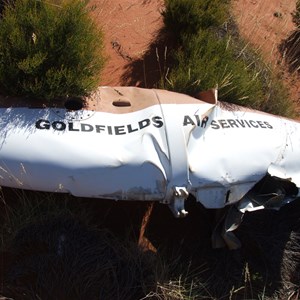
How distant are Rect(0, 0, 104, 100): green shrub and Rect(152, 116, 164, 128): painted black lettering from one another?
0.57 meters

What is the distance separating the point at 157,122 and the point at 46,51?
1022 mm

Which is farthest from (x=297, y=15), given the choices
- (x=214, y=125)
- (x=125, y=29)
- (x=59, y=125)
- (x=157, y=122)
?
(x=59, y=125)

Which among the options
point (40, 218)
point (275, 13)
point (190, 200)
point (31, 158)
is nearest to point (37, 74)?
point (31, 158)

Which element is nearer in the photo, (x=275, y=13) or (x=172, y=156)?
(x=172, y=156)

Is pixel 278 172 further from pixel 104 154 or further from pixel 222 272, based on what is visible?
pixel 104 154

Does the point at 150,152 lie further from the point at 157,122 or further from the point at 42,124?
the point at 42,124

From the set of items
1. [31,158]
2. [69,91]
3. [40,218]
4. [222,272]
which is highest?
[69,91]

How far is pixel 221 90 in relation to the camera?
4910 millimetres

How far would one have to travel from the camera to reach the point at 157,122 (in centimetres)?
398

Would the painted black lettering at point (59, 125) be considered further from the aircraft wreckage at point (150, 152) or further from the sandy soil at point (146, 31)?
the sandy soil at point (146, 31)

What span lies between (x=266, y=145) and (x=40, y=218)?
1841mm

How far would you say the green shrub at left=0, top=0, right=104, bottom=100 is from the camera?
4.05 meters

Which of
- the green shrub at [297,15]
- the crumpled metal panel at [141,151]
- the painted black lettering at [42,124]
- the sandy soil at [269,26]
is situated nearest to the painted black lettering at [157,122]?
the crumpled metal panel at [141,151]

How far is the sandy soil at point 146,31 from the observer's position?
5.52 meters
